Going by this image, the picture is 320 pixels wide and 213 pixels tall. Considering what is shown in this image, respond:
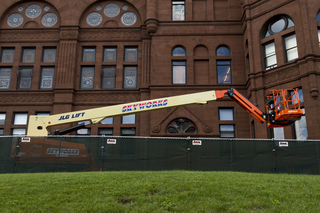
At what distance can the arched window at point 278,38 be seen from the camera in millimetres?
22575

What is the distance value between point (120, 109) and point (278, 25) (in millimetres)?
14257

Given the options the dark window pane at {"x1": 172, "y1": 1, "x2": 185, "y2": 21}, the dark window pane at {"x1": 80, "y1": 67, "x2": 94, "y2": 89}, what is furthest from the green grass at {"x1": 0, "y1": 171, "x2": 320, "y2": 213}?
the dark window pane at {"x1": 172, "y1": 1, "x2": 185, "y2": 21}

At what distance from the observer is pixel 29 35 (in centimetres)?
2934

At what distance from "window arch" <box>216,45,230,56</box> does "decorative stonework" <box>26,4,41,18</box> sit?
17.1 m

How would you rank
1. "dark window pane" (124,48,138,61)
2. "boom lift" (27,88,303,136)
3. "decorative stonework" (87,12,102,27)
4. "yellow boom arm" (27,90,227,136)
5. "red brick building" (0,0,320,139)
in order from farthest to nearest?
"decorative stonework" (87,12,102,27) < "dark window pane" (124,48,138,61) < "red brick building" (0,0,320,139) < "yellow boom arm" (27,90,227,136) < "boom lift" (27,88,303,136)

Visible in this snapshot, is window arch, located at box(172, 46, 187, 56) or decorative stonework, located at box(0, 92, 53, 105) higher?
window arch, located at box(172, 46, 187, 56)

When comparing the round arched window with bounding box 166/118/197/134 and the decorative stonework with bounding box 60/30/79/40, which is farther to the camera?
the decorative stonework with bounding box 60/30/79/40

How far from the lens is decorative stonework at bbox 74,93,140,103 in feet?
89.7

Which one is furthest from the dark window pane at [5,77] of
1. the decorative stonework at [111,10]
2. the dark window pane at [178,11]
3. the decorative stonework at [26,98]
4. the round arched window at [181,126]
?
the dark window pane at [178,11]

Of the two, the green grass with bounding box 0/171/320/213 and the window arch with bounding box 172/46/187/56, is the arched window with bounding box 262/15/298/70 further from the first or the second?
the green grass with bounding box 0/171/320/213

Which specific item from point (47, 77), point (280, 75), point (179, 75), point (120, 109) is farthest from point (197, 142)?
point (47, 77)

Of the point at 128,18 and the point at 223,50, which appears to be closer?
the point at 223,50

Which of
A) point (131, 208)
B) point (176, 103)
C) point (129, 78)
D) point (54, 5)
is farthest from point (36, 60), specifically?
point (131, 208)

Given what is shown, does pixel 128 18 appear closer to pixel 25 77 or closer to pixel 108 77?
pixel 108 77
